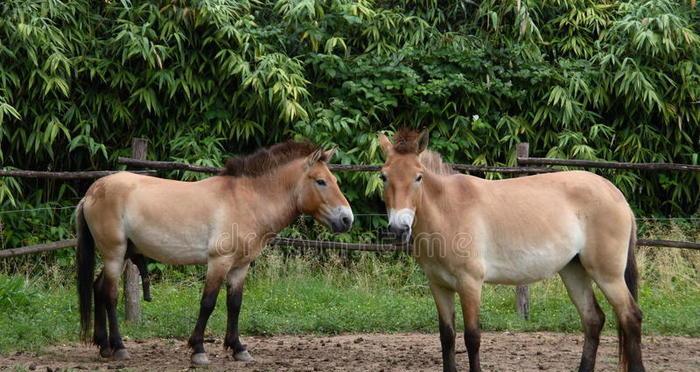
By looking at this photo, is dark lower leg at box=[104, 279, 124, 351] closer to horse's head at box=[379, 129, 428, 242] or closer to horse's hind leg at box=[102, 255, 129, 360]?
horse's hind leg at box=[102, 255, 129, 360]

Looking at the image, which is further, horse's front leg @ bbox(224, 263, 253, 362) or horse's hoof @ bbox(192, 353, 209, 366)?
horse's front leg @ bbox(224, 263, 253, 362)

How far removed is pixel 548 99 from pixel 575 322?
2993 millimetres

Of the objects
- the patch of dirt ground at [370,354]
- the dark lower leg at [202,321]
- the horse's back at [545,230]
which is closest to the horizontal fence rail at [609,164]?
the patch of dirt ground at [370,354]

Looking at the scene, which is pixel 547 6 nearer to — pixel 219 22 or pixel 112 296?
pixel 219 22

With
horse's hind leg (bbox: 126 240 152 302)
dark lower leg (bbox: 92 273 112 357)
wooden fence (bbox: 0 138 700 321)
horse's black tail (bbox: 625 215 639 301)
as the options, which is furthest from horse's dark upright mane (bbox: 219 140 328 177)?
horse's black tail (bbox: 625 215 639 301)

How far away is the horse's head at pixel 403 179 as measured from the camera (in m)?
5.55

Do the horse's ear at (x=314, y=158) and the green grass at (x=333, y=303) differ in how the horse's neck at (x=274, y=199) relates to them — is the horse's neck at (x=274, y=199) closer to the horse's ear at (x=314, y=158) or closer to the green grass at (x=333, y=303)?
the horse's ear at (x=314, y=158)

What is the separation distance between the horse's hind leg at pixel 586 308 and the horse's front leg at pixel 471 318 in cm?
87

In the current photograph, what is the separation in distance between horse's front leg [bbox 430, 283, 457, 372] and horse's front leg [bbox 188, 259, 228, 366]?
165cm

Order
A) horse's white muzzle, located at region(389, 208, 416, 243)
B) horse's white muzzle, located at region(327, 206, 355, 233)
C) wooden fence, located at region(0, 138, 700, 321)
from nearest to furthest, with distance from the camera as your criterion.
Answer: horse's white muzzle, located at region(389, 208, 416, 243) < horse's white muzzle, located at region(327, 206, 355, 233) < wooden fence, located at region(0, 138, 700, 321)

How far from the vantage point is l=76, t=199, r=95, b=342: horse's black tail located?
22.5ft

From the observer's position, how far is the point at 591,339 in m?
6.15

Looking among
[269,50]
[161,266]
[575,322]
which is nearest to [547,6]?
[269,50]

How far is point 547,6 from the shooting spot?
10672 millimetres
